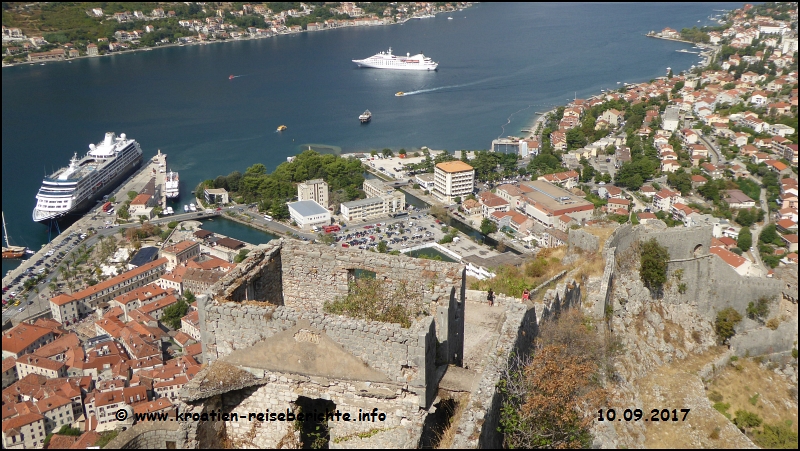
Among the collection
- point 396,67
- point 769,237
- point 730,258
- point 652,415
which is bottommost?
point 769,237

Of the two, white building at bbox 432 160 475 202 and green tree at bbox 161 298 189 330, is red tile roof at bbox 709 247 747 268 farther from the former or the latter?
green tree at bbox 161 298 189 330

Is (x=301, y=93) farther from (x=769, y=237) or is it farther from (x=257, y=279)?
(x=257, y=279)

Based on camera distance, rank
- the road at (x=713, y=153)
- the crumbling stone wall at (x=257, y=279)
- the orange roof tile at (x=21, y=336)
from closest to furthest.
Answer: the crumbling stone wall at (x=257, y=279)
the orange roof tile at (x=21, y=336)
the road at (x=713, y=153)

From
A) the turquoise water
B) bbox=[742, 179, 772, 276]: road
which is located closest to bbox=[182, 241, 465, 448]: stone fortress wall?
bbox=[742, 179, 772, 276]: road

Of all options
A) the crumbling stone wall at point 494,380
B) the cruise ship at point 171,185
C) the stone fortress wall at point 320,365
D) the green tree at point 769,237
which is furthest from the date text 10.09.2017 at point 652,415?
the cruise ship at point 171,185

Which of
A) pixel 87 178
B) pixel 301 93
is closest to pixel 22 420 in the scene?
pixel 87 178

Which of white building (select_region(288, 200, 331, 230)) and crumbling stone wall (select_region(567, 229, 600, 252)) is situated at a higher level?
crumbling stone wall (select_region(567, 229, 600, 252))

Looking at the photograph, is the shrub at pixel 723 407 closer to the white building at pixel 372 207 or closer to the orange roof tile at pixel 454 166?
the white building at pixel 372 207
